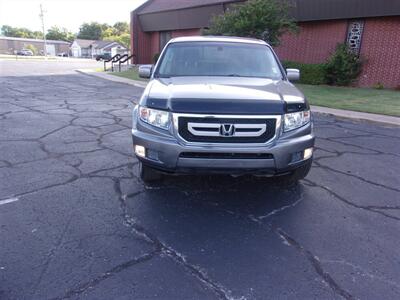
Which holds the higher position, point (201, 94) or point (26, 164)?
point (201, 94)

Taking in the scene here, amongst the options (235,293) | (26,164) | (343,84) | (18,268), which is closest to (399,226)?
(235,293)

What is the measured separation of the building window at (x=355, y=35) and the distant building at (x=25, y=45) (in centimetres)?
11523

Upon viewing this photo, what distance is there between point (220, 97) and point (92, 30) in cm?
14014

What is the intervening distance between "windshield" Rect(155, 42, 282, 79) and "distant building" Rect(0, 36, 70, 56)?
12163cm

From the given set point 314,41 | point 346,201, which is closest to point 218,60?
point 346,201

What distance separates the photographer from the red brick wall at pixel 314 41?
16.9m

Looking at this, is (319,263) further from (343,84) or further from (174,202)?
(343,84)

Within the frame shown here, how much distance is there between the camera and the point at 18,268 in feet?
8.55

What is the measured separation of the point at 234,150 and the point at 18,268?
2.06 meters

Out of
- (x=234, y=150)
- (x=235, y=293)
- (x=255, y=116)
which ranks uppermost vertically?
(x=255, y=116)

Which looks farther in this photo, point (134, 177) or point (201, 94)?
point (134, 177)

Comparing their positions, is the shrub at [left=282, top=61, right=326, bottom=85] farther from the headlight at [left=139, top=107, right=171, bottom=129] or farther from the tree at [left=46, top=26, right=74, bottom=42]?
the tree at [left=46, top=26, right=74, bottom=42]

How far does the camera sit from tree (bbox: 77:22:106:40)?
128m

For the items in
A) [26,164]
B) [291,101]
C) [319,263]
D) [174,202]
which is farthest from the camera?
[26,164]
